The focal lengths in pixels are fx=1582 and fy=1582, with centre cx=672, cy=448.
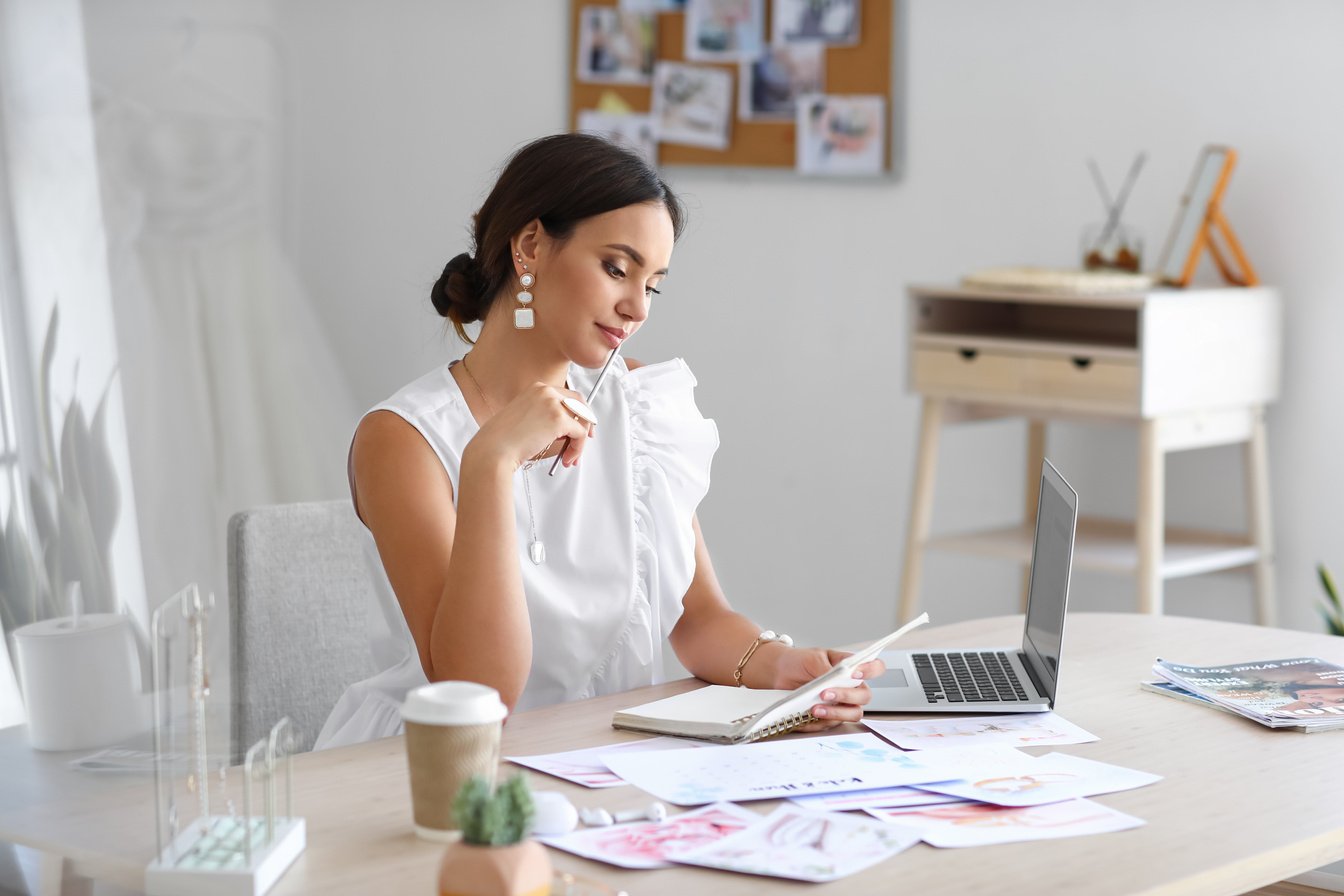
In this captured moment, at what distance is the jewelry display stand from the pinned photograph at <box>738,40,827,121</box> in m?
2.65

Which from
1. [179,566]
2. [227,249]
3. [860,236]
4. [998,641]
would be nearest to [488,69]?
[227,249]

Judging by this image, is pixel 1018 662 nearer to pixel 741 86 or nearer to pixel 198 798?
pixel 198 798

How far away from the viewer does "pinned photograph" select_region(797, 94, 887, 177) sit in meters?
3.47

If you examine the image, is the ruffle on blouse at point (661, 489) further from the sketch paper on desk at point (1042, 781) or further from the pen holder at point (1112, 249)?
the pen holder at point (1112, 249)

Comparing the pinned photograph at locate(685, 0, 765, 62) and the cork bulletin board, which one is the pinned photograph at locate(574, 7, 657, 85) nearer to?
the cork bulletin board

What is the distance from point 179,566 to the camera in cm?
365

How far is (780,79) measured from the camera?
11.8ft

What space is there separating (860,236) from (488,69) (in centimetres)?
119

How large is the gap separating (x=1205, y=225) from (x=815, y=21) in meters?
1.10

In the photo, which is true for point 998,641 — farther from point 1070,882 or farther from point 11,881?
point 11,881

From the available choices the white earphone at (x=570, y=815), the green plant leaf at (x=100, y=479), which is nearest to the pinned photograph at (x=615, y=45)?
the green plant leaf at (x=100, y=479)

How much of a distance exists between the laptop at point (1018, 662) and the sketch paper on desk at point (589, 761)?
0.21m

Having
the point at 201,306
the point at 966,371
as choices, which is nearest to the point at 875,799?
the point at 966,371

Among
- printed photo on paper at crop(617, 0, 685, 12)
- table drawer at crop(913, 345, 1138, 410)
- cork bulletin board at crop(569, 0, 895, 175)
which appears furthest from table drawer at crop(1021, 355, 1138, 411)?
printed photo on paper at crop(617, 0, 685, 12)
